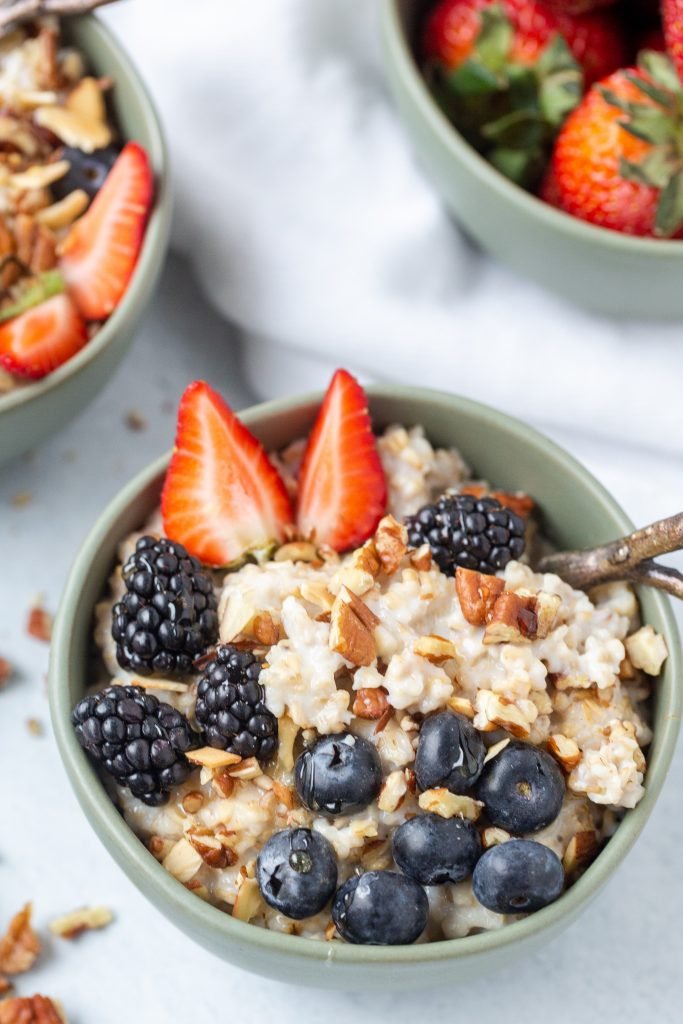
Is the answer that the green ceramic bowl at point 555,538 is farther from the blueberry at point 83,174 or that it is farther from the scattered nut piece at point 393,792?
the blueberry at point 83,174

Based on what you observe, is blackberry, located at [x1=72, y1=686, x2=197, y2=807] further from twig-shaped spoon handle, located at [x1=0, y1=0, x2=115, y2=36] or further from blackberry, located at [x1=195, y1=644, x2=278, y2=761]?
twig-shaped spoon handle, located at [x1=0, y1=0, x2=115, y2=36]

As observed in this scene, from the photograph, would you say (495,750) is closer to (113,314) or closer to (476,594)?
(476,594)

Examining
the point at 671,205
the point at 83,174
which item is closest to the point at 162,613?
the point at 83,174

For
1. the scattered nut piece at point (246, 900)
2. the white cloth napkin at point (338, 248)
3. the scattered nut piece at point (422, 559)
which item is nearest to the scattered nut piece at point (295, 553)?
the scattered nut piece at point (422, 559)

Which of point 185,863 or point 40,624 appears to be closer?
point 185,863

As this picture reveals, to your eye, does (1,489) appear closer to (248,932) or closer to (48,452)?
(48,452)

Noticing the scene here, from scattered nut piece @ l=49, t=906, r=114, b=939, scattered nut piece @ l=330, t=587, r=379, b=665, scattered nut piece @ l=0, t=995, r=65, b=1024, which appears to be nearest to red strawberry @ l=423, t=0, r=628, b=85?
scattered nut piece @ l=330, t=587, r=379, b=665
